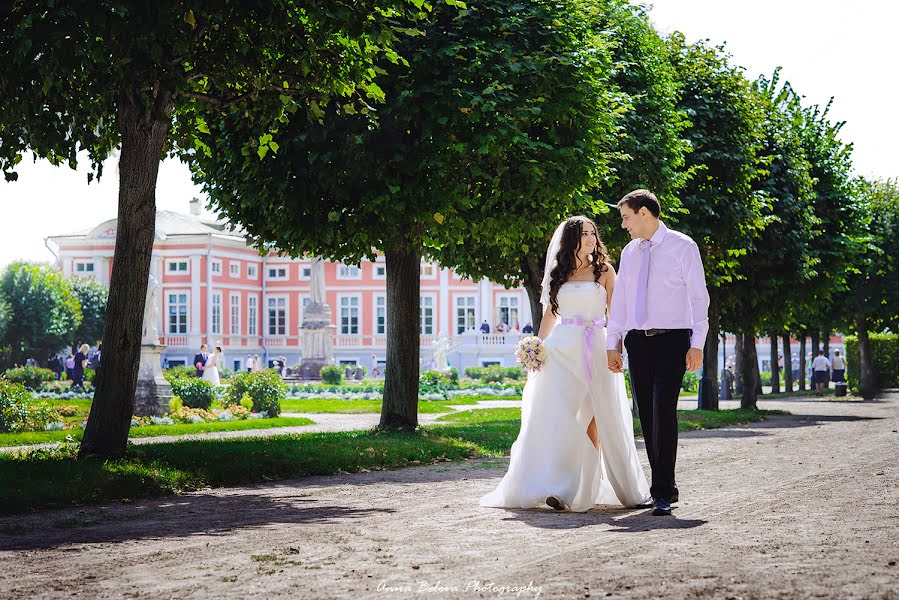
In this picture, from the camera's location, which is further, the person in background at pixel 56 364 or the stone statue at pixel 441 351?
the stone statue at pixel 441 351

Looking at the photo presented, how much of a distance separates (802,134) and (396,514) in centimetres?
2489

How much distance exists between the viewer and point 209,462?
1096 cm

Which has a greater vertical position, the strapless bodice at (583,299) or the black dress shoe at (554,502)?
the strapless bodice at (583,299)

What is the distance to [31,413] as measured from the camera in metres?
19.3

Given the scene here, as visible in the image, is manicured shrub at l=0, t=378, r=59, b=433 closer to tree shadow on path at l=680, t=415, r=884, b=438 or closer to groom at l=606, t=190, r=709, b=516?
tree shadow on path at l=680, t=415, r=884, b=438

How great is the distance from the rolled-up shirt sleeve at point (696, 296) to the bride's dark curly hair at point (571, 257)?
87cm

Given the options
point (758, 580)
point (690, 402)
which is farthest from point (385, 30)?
point (690, 402)

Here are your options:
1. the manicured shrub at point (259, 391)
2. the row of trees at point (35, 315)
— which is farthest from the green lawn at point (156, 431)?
the row of trees at point (35, 315)

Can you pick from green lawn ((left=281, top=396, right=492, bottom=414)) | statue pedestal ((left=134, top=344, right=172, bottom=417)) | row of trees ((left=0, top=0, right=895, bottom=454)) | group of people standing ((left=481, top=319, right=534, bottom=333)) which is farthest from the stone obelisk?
row of trees ((left=0, top=0, right=895, bottom=454))

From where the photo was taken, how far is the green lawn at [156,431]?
53.7 ft

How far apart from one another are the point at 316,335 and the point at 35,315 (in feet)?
59.3

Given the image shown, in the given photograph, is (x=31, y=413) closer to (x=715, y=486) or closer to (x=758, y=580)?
(x=715, y=486)

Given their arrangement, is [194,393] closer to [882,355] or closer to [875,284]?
[875,284]

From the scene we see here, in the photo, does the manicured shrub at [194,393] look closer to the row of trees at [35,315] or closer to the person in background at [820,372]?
the person in background at [820,372]
